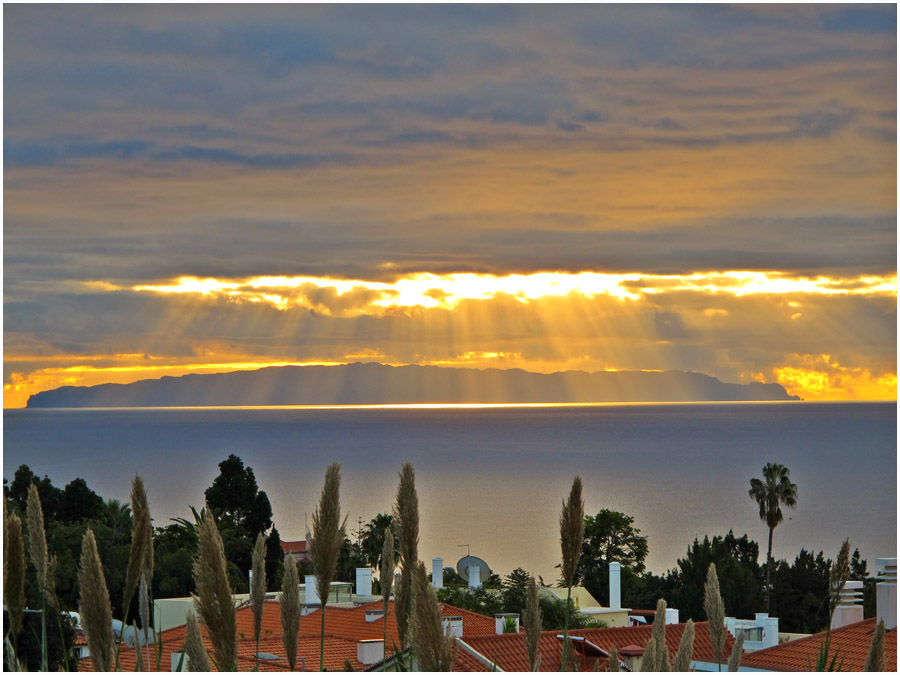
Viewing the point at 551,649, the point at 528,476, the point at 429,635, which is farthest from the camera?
the point at 528,476

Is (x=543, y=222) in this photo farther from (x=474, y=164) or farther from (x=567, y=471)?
(x=567, y=471)

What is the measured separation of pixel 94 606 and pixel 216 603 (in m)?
0.30

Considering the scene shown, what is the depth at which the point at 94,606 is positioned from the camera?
2.32 metres

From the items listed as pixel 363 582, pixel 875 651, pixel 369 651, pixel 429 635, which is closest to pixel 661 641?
pixel 875 651

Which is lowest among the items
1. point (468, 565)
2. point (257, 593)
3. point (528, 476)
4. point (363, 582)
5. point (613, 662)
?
point (468, 565)

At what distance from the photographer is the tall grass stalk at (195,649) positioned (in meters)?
2.31

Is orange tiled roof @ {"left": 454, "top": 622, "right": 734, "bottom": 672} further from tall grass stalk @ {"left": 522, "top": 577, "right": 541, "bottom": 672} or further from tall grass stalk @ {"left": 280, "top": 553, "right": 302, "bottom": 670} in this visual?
tall grass stalk @ {"left": 280, "top": 553, "right": 302, "bottom": 670}

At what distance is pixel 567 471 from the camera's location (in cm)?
12225

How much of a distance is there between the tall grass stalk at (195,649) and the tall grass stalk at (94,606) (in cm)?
19

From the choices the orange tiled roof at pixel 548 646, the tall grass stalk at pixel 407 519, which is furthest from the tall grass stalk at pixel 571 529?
the orange tiled roof at pixel 548 646

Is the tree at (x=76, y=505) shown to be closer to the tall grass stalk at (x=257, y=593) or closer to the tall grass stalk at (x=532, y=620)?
the tall grass stalk at (x=257, y=593)

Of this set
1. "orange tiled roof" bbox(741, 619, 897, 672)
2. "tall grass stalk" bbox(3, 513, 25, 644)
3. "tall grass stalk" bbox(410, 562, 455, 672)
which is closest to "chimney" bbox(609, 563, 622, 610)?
"orange tiled roof" bbox(741, 619, 897, 672)

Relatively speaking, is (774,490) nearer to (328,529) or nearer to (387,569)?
(387,569)

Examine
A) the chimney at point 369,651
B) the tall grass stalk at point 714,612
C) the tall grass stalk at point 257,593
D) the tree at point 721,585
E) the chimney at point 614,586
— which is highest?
the tall grass stalk at point 257,593
